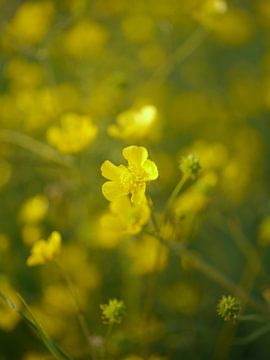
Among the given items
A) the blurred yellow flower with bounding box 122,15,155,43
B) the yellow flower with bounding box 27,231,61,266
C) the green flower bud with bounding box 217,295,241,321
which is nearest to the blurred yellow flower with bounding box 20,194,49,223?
the yellow flower with bounding box 27,231,61,266

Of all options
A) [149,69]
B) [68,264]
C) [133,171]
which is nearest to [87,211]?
[68,264]

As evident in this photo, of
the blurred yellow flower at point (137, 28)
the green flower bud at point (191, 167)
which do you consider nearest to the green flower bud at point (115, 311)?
the green flower bud at point (191, 167)

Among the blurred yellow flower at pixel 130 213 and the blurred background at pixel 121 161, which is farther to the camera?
the blurred background at pixel 121 161

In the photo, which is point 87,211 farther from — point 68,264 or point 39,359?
point 39,359

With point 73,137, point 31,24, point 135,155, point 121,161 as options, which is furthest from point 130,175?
point 31,24

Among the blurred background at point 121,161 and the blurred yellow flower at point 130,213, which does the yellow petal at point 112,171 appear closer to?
the blurred yellow flower at point 130,213

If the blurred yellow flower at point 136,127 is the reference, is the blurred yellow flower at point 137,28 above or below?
above

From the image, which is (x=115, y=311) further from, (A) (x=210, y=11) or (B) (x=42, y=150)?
(A) (x=210, y=11)

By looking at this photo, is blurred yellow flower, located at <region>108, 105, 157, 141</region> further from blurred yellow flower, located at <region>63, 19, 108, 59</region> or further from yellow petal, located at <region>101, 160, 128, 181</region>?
blurred yellow flower, located at <region>63, 19, 108, 59</region>
